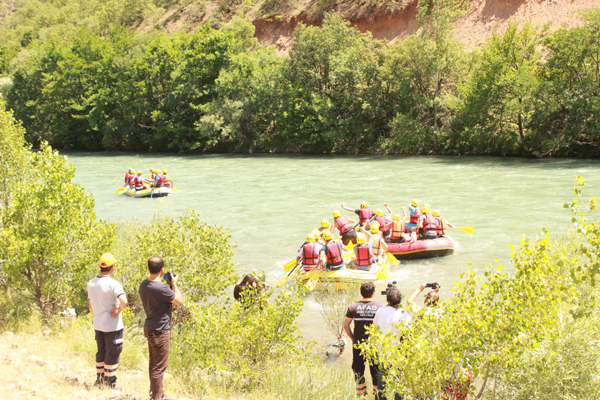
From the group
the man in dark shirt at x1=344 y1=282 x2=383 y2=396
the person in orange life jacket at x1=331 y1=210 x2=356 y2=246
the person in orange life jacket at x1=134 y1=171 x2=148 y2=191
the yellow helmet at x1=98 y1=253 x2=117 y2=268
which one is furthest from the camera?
the person in orange life jacket at x1=134 y1=171 x2=148 y2=191

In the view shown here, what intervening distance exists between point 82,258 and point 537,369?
6338mm

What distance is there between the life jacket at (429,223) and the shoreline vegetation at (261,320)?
5.01 metres

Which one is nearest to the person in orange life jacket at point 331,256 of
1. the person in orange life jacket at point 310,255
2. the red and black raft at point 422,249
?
the person in orange life jacket at point 310,255

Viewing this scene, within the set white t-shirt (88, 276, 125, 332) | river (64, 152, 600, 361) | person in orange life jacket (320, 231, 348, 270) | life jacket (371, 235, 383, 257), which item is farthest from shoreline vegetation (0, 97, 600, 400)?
life jacket (371, 235, 383, 257)

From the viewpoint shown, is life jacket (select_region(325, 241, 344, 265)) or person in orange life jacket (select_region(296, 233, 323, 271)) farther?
person in orange life jacket (select_region(296, 233, 323, 271))

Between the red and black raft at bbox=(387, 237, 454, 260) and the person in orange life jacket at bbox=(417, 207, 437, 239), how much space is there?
24 cm

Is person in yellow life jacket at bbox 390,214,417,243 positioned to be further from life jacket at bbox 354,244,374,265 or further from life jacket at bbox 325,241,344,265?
life jacket at bbox 325,241,344,265

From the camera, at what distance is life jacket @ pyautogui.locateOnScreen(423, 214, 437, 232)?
13.3 m

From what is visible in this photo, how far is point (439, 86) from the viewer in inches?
1373

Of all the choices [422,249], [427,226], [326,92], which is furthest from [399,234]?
[326,92]

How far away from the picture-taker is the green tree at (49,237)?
7.19m

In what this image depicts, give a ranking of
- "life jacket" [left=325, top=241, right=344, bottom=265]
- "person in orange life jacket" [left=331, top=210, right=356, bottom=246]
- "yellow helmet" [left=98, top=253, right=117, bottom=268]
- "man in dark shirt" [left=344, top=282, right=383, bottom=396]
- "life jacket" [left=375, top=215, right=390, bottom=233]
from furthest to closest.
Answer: "life jacket" [left=375, top=215, right=390, bottom=233] → "person in orange life jacket" [left=331, top=210, right=356, bottom=246] → "life jacket" [left=325, top=241, right=344, bottom=265] → "man in dark shirt" [left=344, top=282, right=383, bottom=396] → "yellow helmet" [left=98, top=253, right=117, bottom=268]

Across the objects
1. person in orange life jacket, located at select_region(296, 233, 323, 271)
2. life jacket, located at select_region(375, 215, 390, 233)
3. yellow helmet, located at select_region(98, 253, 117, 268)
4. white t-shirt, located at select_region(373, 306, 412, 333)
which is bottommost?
person in orange life jacket, located at select_region(296, 233, 323, 271)

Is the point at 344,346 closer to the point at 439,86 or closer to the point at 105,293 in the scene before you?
the point at 105,293
